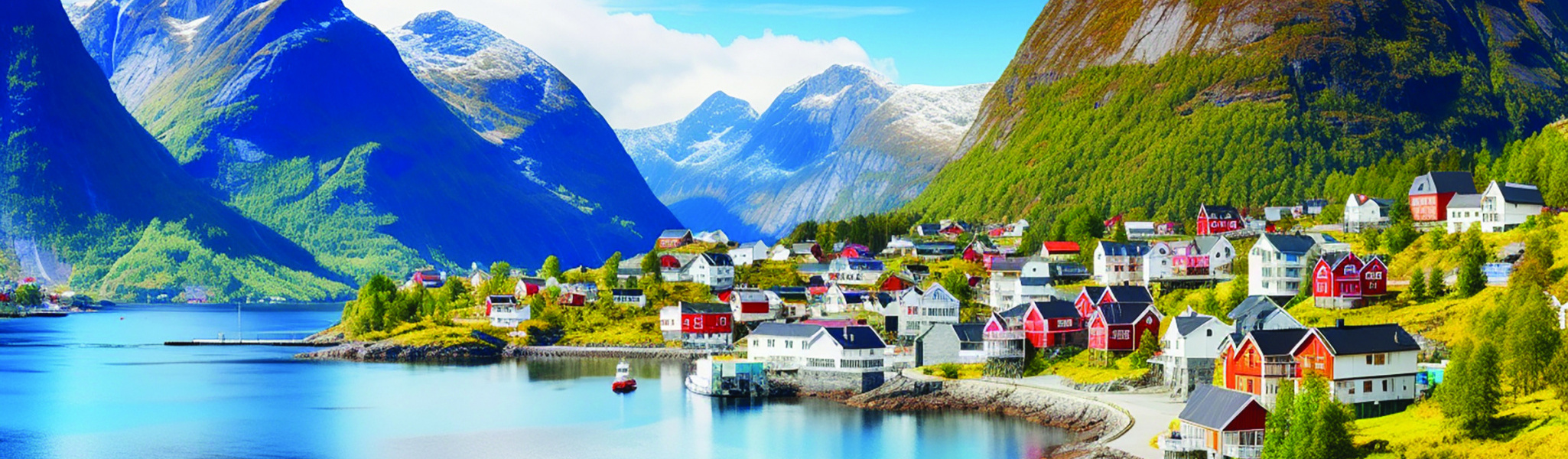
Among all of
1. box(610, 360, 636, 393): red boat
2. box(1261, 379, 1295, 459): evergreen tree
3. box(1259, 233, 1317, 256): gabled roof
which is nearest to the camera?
box(1261, 379, 1295, 459): evergreen tree

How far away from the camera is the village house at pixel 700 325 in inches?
5379

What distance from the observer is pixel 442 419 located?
302 ft

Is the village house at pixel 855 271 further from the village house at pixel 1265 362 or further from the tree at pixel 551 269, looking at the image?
the village house at pixel 1265 362

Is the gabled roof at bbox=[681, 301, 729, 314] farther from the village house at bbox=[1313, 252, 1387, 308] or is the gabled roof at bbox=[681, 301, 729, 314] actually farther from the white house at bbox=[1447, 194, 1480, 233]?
the white house at bbox=[1447, 194, 1480, 233]

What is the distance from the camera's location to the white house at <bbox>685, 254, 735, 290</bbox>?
162 metres

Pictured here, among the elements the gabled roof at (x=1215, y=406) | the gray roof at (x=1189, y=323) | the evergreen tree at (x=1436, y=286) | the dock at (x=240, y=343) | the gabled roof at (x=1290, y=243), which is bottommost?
the dock at (x=240, y=343)

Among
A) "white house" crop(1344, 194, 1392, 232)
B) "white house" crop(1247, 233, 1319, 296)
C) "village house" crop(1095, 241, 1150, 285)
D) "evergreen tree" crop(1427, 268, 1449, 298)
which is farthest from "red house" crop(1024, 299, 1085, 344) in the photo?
"white house" crop(1344, 194, 1392, 232)

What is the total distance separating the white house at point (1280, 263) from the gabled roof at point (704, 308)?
46758 millimetres

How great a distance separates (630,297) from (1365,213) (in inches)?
2599

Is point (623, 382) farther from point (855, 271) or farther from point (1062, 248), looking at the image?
point (1062, 248)

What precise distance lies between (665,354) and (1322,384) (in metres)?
74.4

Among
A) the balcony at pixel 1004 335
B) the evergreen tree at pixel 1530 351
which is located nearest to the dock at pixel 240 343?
the balcony at pixel 1004 335

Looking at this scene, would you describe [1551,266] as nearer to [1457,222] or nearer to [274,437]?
[1457,222]

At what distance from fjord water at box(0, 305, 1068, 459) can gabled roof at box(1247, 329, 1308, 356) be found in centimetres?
1107
